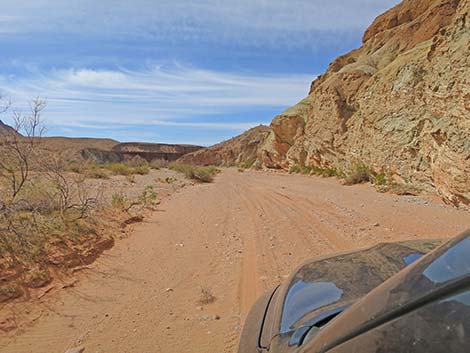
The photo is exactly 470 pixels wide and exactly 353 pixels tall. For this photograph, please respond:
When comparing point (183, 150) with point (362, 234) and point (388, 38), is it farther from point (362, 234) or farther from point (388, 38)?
point (362, 234)

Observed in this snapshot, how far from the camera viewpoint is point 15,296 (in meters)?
4.18

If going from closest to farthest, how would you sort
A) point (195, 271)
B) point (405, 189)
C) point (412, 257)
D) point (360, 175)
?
point (412, 257), point (195, 271), point (405, 189), point (360, 175)

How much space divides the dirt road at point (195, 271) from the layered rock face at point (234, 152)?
1566 inches

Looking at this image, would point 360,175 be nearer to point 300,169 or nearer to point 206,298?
point 300,169

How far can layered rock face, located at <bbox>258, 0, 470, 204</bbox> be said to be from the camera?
950cm

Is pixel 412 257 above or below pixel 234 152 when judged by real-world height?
below

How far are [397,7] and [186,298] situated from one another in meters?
30.1

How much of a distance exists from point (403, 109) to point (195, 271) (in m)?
12.0

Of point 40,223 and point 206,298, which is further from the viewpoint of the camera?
point 40,223

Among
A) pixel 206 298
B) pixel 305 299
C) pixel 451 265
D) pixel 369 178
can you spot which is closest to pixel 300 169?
pixel 369 178

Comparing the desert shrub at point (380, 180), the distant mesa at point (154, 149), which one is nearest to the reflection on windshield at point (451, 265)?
the desert shrub at point (380, 180)

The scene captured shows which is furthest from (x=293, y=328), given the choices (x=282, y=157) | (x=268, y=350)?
(x=282, y=157)

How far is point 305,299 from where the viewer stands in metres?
1.83

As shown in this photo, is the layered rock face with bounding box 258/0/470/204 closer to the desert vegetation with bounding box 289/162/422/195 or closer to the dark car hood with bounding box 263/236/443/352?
the desert vegetation with bounding box 289/162/422/195
